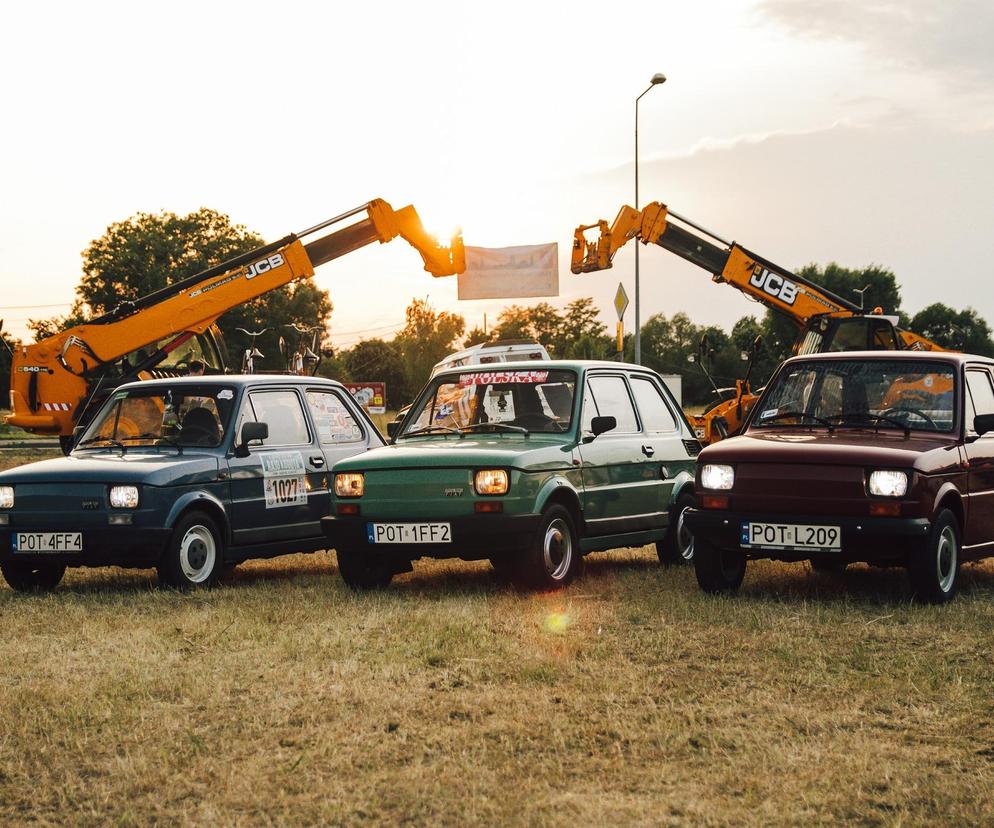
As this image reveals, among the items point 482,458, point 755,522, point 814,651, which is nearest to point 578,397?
point 482,458

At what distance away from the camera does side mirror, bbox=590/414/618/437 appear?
9.63 m

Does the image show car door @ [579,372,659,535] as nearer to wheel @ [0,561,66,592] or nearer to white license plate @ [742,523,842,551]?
white license plate @ [742,523,842,551]

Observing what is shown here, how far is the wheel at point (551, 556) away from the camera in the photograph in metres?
8.84

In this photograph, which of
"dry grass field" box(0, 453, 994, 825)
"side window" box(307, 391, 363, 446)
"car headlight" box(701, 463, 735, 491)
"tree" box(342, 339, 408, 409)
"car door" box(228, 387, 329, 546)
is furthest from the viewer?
"tree" box(342, 339, 408, 409)

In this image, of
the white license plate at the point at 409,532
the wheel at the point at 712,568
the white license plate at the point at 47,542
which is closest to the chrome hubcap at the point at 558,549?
the white license plate at the point at 409,532

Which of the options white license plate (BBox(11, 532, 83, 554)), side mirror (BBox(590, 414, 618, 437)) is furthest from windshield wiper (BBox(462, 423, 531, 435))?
white license plate (BBox(11, 532, 83, 554))

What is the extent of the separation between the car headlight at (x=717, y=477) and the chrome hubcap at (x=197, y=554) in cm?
365

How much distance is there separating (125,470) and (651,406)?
422 cm

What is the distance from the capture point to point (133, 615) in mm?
8469

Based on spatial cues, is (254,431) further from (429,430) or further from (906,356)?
(906,356)

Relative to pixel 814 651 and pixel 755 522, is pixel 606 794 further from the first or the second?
pixel 755 522

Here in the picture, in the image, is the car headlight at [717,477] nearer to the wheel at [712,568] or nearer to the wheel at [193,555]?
the wheel at [712,568]

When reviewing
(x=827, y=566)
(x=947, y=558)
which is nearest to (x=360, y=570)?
(x=827, y=566)

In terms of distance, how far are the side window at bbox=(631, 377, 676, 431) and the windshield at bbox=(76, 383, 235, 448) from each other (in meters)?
3.24
